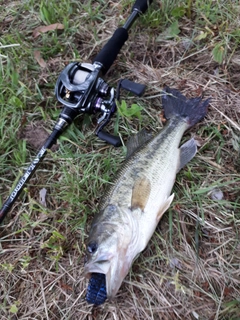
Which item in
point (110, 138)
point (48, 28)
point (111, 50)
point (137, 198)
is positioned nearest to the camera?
point (137, 198)

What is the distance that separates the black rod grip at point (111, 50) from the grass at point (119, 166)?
0.25 m

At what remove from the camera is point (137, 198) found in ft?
9.27

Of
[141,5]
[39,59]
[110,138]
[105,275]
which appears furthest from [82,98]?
[105,275]

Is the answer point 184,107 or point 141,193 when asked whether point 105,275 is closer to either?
point 141,193

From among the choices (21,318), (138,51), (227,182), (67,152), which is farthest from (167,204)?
(138,51)

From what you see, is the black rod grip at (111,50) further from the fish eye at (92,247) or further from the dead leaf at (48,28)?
the fish eye at (92,247)

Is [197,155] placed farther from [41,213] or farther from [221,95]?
[41,213]

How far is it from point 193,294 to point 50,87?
2381 millimetres

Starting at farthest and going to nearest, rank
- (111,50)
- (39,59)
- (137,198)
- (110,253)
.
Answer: (39,59) < (111,50) < (137,198) < (110,253)

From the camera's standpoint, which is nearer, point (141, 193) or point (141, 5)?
point (141, 193)

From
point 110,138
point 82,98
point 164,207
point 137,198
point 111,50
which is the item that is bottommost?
point 164,207

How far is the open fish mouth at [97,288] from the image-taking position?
8.52ft

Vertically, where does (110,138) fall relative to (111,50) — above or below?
below

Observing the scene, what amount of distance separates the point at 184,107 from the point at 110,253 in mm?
1517
